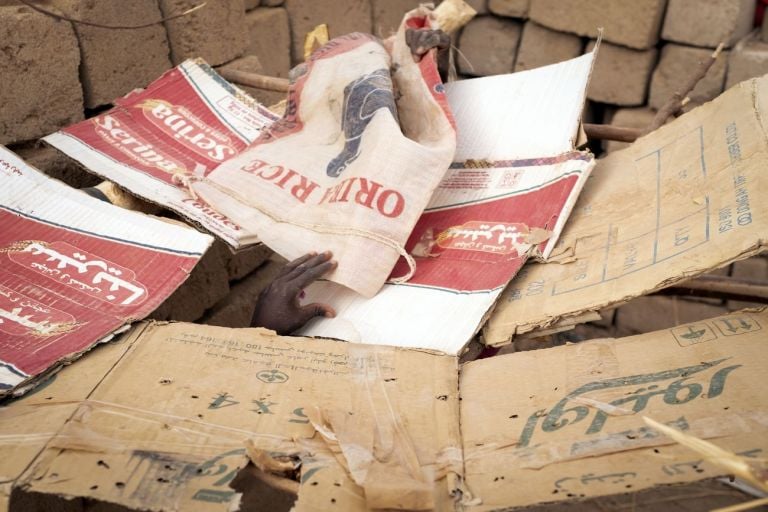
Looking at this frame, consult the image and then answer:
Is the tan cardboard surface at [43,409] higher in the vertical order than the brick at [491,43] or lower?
lower

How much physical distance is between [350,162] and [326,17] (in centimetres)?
204

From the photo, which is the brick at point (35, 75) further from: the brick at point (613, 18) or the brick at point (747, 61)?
the brick at point (747, 61)

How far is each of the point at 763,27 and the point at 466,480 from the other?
3.16 m

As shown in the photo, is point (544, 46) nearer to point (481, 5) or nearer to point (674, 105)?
point (481, 5)

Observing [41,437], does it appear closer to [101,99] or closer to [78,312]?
[78,312]

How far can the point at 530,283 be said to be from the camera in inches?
55.3

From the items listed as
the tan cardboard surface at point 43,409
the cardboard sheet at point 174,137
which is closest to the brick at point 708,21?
the cardboard sheet at point 174,137

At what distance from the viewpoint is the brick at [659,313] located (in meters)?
3.67

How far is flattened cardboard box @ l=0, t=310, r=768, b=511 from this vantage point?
0.91 m

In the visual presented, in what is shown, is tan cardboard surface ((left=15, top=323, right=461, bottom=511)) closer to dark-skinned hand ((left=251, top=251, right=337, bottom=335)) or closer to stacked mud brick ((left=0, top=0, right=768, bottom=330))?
dark-skinned hand ((left=251, top=251, right=337, bottom=335))

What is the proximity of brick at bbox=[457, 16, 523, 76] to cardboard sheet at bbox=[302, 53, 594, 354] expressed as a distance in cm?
233

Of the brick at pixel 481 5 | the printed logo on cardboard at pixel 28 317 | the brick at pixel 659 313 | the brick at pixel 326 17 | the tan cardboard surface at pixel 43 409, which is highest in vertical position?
the brick at pixel 481 5

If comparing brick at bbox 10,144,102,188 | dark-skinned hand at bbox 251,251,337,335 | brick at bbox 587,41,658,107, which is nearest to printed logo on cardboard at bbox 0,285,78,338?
dark-skinned hand at bbox 251,251,337,335

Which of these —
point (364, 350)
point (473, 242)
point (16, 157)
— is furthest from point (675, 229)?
point (16, 157)
